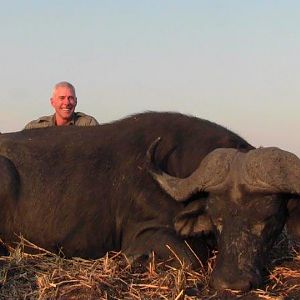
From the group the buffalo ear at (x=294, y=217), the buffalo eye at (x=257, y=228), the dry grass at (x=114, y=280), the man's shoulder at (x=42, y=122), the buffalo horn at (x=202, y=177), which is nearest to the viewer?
the dry grass at (x=114, y=280)

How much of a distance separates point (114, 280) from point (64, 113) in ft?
15.4

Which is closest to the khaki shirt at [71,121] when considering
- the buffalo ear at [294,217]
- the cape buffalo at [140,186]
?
the cape buffalo at [140,186]

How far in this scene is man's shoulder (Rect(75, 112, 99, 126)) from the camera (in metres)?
9.84

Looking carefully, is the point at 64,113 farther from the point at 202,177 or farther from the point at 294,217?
the point at 294,217

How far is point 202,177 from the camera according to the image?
6090 millimetres

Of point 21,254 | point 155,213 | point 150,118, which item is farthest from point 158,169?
point 21,254

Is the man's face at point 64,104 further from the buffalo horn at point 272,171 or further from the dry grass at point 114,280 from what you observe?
the buffalo horn at point 272,171

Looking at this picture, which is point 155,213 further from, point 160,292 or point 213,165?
point 160,292

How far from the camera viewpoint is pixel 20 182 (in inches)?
278

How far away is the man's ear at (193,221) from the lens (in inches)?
245

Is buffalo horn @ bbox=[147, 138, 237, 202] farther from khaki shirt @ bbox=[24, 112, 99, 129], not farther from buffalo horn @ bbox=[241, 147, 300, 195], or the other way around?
khaki shirt @ bbox=[24, 112, 99, 129]

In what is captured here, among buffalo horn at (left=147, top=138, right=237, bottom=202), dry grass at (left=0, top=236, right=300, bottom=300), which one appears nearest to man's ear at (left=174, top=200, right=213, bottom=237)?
buffalo horn at (left=147, top=138, right=237, bottom=202)

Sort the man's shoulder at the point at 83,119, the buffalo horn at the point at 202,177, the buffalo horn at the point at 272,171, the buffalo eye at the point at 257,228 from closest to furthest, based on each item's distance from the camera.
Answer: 1. the buffalo eye at the point at 257,228
2. the buffalo horn at the point at 272,171
3. the buffalo horn at the point at 202,177
4. the man's shoulder at the point at 83,119

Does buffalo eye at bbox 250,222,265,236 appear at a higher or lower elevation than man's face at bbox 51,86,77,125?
lower
